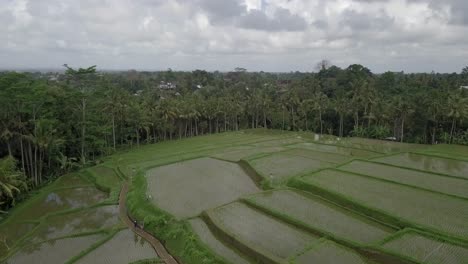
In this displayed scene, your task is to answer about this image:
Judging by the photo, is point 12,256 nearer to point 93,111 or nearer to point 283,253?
point 283,253

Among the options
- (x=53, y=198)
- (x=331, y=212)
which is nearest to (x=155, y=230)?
(x=331, y=212)

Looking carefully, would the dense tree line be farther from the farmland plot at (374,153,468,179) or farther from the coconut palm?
the farmland plot at (374,153,468,179)

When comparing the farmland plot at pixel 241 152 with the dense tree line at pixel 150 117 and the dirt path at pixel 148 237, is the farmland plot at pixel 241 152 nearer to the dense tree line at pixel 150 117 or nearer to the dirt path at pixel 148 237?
the dirt path at pixel 148 237

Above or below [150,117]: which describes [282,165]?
below

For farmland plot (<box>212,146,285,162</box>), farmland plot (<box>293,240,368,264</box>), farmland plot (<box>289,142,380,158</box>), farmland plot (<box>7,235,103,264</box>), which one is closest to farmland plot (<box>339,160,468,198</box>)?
farmland plot (<box>289,142,380,158</box>)

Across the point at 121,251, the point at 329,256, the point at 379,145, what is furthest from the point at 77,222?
the point at 379,145

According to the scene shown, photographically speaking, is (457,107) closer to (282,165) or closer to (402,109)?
(402,109)

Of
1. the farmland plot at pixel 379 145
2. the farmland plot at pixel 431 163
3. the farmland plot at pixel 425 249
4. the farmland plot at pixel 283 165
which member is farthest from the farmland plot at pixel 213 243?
the farmland plot at pixel 379 145
